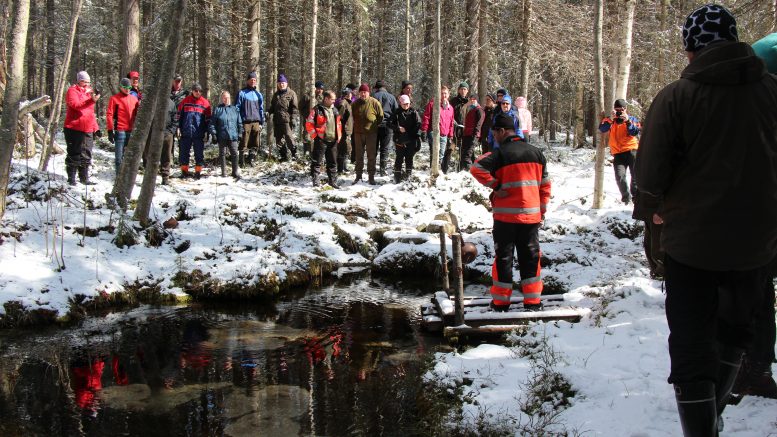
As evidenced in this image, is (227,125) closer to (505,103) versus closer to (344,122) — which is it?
(344,122)

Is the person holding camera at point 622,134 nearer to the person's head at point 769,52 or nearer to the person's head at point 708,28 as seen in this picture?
the person's head at point 769,52

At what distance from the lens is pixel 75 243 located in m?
9.11

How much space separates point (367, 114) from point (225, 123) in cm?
351

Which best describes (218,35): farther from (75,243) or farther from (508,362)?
(508,362)

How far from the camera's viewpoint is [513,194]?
632 cm

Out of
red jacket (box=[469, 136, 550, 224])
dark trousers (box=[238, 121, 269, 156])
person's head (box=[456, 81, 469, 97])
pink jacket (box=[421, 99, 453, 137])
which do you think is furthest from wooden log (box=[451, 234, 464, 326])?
dark trousers (box=[238, 121, 269, 156])

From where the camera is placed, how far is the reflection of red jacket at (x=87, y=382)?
5.19 meters

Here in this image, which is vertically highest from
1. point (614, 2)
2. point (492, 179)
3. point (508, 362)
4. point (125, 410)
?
point (614, 2)

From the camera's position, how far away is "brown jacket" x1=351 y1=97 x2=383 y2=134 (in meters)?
14.3

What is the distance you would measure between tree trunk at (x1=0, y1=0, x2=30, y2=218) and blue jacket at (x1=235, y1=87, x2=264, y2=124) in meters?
7.21

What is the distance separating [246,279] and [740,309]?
7486 millimetres

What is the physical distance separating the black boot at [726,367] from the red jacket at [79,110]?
1138 cm

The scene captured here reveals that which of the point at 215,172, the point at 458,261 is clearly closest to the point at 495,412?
the point at 458,261

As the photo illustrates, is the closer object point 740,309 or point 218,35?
point 740,309
